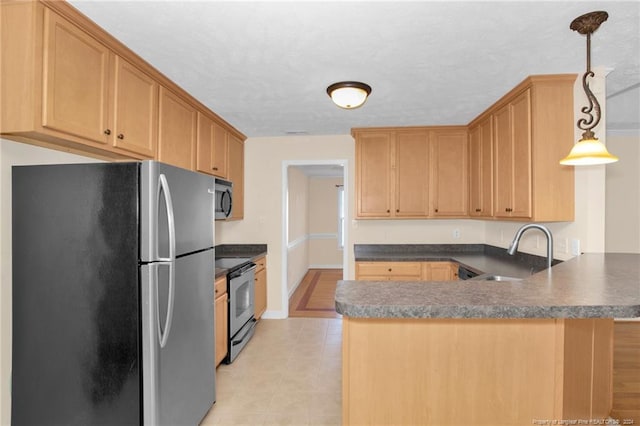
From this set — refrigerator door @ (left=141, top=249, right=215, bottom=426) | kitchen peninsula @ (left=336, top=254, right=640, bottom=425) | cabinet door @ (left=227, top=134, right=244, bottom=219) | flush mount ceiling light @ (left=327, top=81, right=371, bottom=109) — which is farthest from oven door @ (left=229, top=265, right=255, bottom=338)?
kitchen peninsula @ (left=336, top=254, right=640, bottom=425)

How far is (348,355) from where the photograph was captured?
117cm

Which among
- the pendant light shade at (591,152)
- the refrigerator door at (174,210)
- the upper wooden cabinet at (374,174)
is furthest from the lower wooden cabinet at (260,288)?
the pendant light shade at (591,152)

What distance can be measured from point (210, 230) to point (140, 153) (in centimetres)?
69

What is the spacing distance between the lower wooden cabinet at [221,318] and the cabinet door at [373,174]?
1824 millimetres

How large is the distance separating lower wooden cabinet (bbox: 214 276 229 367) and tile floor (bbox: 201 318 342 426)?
0.64ft

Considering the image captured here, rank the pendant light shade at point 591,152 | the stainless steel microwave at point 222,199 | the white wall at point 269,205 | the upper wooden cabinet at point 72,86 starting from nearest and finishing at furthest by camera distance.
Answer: the upper wooden cabinet at point 72,86, the pendant light shade at point 591,152, the stainless steel microwave at point 222,199, the white wall at point 269,205

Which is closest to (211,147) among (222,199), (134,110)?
(222,199)

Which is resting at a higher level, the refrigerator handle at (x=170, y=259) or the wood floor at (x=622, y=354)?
the refrigerator handle at (x=170, y=259)

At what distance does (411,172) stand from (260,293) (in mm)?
2378

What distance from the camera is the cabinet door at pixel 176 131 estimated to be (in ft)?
7.95

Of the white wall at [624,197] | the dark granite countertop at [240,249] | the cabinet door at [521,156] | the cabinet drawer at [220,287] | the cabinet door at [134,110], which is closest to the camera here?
the cabinet door at [134,110]

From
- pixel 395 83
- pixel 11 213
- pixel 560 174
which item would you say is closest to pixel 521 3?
pixel 395 83

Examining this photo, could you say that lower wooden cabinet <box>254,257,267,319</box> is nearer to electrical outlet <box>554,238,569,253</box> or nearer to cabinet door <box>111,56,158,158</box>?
cabinet door <box>111,56,158,158</box>

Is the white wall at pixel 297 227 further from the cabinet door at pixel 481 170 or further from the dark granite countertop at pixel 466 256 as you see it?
the cabinet door at pixel 481 170
